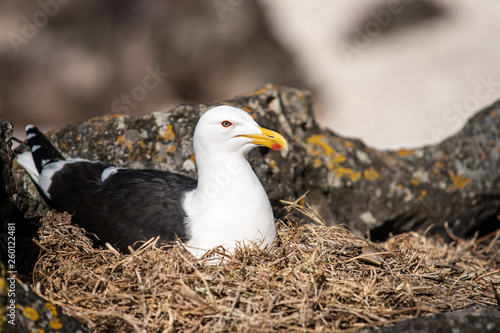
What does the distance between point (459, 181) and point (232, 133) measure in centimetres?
320

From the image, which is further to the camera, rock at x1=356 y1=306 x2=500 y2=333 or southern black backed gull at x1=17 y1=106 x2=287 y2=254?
southern black backed gull at x1=17 y1=106 x2=287 y2=254

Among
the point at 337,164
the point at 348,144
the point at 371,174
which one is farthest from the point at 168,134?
the point at 371,174

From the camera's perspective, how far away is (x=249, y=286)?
2631mm

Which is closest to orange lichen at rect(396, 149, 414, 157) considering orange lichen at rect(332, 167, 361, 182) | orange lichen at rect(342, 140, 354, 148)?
orange lichen at rect(342, 140, 354, 148)

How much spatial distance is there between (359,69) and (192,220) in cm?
827

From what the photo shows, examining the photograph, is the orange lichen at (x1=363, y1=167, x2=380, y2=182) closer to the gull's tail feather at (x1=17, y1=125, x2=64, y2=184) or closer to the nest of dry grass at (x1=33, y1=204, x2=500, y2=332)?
the nest of dry grass at (x1=33, y1=204, x2=500, y2=332)

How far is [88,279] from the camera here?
9.26 ft

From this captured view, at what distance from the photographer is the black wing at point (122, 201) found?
3.22 meters

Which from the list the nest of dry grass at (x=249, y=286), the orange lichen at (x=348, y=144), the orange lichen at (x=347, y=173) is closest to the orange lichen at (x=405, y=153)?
the orange lichen at (x=348, y=144)

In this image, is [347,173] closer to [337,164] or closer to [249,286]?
[337,164]

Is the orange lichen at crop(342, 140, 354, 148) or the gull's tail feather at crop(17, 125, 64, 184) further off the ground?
the gull's tail feather at crop(17, 125, 64, 184)

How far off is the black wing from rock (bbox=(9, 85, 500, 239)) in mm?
441

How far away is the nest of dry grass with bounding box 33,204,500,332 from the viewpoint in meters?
2.44

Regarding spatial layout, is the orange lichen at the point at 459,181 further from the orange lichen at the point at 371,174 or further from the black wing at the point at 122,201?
the black wing at the point at 122,201
